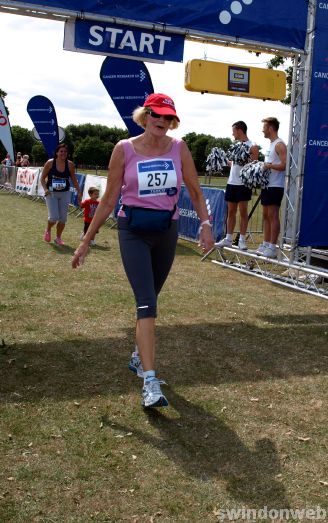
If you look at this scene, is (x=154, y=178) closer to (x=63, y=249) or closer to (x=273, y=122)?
(x=273, y=122)

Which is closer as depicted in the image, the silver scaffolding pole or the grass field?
the grass field

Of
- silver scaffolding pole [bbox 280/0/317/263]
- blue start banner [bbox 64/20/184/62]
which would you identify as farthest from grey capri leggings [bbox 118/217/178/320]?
silver scaffolding pole [bbox 280/0/317/263]

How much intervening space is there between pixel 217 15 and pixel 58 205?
5430 millimetres

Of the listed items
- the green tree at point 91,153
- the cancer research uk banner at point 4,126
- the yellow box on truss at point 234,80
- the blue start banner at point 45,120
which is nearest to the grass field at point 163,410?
the yellow box on truss at point 234,80

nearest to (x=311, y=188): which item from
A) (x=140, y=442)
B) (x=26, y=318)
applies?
(x=26, y=318)

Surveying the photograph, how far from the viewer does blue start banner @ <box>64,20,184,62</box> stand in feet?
20.1

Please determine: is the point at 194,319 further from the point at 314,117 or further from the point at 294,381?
the point at 314,117

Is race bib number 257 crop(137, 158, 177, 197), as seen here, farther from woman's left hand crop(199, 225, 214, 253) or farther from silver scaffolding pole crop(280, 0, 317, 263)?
silver scaffolding pole crop(280, 0, 317, 263)

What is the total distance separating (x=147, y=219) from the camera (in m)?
4.02

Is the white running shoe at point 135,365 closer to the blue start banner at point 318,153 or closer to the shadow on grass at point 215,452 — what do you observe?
the shadow on grass at point 215,452

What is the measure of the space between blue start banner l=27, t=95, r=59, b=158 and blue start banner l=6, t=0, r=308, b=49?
41.5 feet

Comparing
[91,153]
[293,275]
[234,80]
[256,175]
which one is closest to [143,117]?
[234,80]

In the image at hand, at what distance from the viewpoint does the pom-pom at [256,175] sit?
7586 mm

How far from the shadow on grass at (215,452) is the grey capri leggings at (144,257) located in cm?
76
